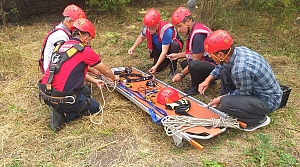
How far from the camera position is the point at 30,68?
221 inches

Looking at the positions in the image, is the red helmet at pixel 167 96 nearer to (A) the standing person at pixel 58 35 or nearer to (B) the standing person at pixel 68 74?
(B) the standing person at pixel 68 74

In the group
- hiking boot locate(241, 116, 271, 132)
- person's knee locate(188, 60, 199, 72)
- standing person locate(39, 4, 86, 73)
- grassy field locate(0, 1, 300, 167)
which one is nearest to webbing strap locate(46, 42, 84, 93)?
standing person locate(39, 4, 86, 73)

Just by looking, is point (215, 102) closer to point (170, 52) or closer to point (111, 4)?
point (170, 52)

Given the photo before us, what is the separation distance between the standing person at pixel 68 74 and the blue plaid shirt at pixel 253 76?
175 cm

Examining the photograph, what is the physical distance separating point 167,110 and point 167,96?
0.80ft

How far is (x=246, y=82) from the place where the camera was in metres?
3.23

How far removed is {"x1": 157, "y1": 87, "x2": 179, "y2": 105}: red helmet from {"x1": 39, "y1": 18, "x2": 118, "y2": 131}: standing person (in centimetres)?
90

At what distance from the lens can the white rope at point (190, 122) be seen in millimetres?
3314

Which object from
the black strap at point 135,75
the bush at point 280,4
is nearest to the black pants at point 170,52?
the black strap at point 135,75

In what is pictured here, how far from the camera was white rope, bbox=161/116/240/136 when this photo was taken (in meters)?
3.31

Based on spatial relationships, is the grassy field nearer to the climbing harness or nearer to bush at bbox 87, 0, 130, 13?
the climbing harness

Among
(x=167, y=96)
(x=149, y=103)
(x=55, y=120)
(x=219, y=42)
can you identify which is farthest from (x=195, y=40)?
(x=55, y=120)

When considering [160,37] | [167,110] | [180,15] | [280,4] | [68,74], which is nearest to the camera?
[68,74]

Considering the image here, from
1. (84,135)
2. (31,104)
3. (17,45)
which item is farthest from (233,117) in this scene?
(17,45)
